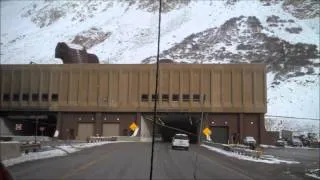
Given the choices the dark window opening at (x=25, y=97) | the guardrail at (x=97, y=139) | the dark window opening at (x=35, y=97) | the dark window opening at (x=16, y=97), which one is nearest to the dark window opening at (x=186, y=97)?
the guardrail at (x=97, y=139)

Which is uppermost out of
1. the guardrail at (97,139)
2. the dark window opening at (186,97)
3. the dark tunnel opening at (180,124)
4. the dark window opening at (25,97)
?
the dark window opening at (186,97)

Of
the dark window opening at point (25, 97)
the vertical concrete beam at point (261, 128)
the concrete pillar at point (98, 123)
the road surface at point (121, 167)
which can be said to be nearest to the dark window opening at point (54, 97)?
the dark window opening at point (25, 97)

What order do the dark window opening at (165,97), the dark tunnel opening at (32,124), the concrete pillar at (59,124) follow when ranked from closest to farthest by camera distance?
the dark window opening at (165,97)
the concrete pillar at (59,124)
the dark tunnel opening at (32,124)

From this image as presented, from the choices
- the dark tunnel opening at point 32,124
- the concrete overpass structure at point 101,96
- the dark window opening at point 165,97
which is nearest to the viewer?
the dark window opening at point 165,97

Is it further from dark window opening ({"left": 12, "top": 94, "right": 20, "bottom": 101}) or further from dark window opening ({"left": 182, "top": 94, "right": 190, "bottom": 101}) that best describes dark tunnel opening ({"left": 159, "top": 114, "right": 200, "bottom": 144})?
dark window opening ({"left": 12, "top": 94, "right": 20, "bottom": 101})

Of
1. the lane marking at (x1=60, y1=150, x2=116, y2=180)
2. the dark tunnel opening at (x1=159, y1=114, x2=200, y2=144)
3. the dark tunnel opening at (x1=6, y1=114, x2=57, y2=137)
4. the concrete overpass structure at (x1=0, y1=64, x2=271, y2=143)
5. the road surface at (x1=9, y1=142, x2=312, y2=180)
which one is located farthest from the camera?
the road surface at (x1=9, y1=142, x2=312, y2=180)

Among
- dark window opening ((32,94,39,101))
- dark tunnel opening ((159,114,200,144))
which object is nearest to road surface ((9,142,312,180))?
dark window opening ((32,94,39,101))

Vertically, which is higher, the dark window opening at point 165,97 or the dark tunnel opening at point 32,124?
the dark window opening at point 165,97

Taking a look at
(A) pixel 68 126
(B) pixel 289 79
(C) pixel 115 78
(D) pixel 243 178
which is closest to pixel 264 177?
(D) pixel 243 178

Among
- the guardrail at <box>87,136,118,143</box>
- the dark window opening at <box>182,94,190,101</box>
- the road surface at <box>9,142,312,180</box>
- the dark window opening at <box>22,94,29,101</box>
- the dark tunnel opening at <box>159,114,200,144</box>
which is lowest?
the road surface at <box>9,142,312,180</box>

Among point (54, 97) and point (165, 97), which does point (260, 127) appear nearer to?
point (165, 97)

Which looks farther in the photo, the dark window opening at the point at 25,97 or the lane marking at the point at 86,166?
the lane marking at the point at 86,166

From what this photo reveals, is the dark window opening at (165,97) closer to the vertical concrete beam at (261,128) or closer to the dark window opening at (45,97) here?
the dark window opening at (45,97)

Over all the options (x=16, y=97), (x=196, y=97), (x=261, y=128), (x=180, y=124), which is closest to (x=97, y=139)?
(x=16, y=97)
